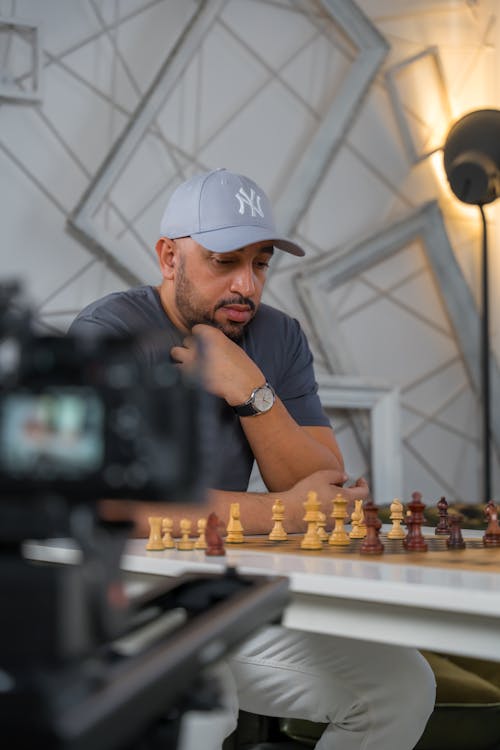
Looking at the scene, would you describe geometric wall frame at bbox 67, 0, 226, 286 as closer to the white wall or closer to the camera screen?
the white wall

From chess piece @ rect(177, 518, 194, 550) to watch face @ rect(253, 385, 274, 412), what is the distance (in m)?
0.37

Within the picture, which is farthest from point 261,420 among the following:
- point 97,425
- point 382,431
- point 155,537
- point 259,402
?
point 382,431

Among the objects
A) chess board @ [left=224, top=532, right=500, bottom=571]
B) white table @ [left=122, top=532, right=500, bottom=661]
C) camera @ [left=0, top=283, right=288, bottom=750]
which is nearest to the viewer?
camera @ [left=0, top=283, right=288, bottom=750]

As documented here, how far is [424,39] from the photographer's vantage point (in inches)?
171

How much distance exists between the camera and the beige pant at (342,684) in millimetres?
1452

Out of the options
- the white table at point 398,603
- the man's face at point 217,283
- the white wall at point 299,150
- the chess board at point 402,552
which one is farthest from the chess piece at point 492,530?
the white wall at point 299,150

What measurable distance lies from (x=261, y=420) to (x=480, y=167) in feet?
7.88

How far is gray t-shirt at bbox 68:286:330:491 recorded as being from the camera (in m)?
1.91

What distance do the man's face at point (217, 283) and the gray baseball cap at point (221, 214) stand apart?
4 cm

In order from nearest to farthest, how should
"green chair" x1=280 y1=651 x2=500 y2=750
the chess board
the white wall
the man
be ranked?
the chess board
the man
"green chair" x1=280 y1=651 x2=500 y2=750
the white wall

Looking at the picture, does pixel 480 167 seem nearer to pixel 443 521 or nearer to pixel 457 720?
pixel 443 521

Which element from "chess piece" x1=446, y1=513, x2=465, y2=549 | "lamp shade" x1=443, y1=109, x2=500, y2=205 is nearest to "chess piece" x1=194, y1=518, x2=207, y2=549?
"chess piece" x1=446, y1=513, x2=465, y2=549

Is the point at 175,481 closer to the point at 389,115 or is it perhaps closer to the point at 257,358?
the point at 257,358

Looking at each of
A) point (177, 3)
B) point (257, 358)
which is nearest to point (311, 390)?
point (257, 358)
